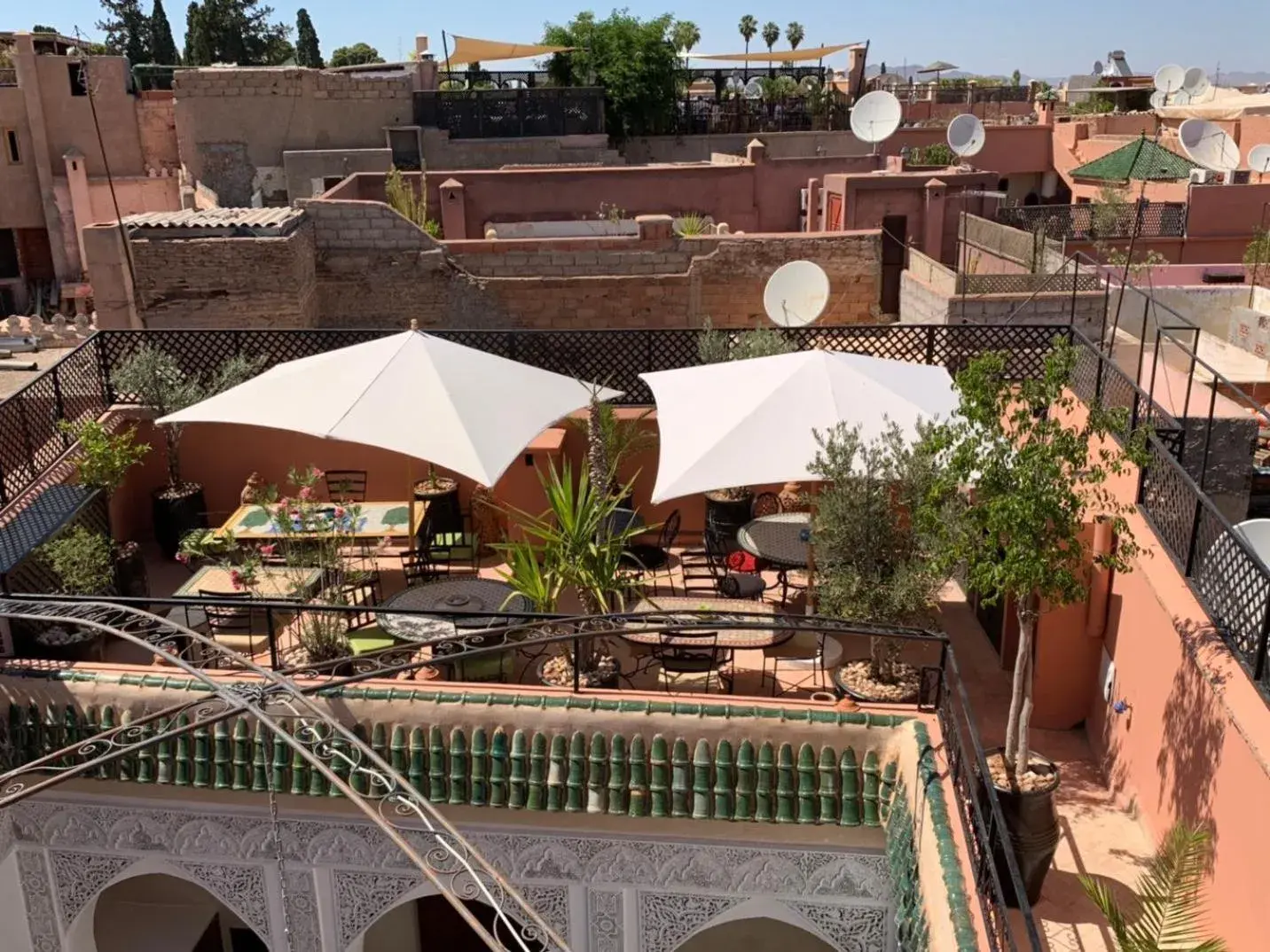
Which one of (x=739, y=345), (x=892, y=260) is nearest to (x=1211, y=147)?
(x=892, y=260)

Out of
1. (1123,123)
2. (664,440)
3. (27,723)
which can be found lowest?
(27,723)

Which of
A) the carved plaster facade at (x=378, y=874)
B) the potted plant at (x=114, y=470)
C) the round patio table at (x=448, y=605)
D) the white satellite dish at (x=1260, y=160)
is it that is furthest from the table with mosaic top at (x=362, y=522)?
the white satellite dish at (x=1260, y=160)

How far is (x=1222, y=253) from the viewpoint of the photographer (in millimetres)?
23875

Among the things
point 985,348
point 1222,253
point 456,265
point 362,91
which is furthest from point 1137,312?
point 362,91

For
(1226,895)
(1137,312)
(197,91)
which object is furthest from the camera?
(197,91)

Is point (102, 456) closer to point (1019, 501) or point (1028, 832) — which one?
point (1019, 501)

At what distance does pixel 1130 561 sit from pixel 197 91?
26.4 metres

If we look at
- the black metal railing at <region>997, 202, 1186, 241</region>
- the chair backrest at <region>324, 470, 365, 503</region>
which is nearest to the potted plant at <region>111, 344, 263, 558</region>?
the chair backrest at <region>324, 470, 365, 503</region>

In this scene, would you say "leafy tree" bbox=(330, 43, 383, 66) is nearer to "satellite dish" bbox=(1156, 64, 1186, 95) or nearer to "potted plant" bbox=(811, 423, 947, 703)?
"satellite dish" bbox=(1156, 64, 1186, 95)

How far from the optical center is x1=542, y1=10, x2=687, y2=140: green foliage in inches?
1252

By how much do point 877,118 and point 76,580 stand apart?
17435 mm

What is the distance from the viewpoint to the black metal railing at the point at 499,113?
1125 inches

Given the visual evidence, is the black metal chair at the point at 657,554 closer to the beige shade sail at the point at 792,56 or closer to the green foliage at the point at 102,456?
the green foliage at the point at 102,456

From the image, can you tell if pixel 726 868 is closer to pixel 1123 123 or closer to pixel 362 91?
pixel 362 91
